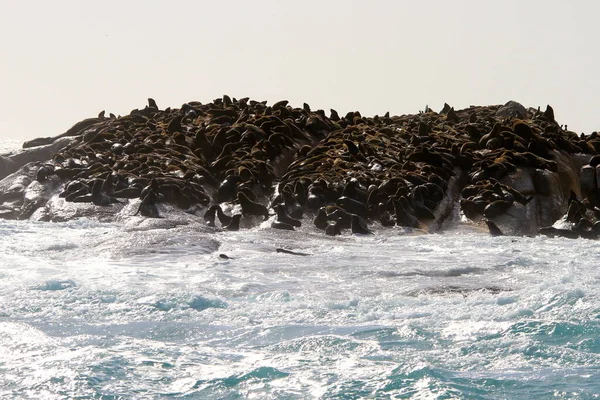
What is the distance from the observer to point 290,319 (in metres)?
11.7

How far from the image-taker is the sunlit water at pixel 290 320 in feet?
29.6

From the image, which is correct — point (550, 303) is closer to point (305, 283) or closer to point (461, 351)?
point (461, 351)

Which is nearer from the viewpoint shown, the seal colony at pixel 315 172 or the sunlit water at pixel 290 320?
the sunlit water at pixel 290 320

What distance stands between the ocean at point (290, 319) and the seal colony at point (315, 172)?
133 inches

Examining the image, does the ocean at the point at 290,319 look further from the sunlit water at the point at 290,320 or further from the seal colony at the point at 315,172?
the seal colony at the point at 315,172

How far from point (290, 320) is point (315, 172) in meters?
13.4

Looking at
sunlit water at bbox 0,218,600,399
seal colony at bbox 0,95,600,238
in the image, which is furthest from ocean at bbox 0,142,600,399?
seal colony at bbox 0,95,600,238

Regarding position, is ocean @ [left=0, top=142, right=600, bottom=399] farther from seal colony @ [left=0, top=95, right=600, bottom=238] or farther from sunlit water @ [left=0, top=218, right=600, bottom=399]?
seal colony @ [left=0, top=95, right=600, bottom=238]

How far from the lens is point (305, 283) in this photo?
565 inches

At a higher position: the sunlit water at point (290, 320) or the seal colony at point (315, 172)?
the seal colony at point (315, 172)

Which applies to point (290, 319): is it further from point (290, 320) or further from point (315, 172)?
point (315, 172)

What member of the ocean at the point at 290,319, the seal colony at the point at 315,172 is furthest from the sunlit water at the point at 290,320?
the seal colony at the point at 315,172

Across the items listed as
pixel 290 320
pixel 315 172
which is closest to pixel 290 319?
pixel 290 320

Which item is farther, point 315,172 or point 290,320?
point 315,172
